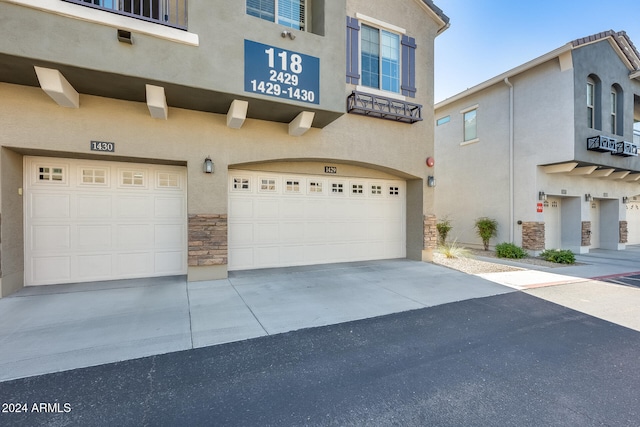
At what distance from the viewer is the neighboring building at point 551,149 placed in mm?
10102

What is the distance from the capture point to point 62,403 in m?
2.43

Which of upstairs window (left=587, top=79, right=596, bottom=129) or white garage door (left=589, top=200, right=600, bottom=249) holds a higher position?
upstairs window (left=587, top=79, right=596, bottom=129)

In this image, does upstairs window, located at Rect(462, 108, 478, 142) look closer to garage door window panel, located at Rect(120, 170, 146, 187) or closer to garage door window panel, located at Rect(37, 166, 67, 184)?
garage door window panel, located at Rect(120, 170, 146, 187)

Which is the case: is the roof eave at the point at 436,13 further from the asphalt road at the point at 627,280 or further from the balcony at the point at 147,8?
the asphalt road at the point at 627,280

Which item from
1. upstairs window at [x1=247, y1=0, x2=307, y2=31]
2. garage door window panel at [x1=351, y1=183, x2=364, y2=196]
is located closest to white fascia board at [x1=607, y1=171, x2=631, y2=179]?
garage door window panel at [x1=351, y1=183, x2=364, y2=196]

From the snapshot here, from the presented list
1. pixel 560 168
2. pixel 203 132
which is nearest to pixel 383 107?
pixel 203 132

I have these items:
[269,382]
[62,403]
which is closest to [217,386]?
[269,382]

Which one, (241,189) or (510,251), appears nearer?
(241,189)

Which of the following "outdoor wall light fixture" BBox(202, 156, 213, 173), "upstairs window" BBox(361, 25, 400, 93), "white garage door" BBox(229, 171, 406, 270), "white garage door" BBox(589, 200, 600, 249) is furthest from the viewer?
"white garage door" BBox(589, 200, 600, 249)

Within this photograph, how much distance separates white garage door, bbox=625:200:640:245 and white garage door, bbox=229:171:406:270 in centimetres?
1460

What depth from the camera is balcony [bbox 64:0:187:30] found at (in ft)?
15.4

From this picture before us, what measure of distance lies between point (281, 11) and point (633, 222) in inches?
801

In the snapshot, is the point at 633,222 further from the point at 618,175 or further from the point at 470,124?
the point at 470,124

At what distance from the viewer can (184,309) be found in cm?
459
